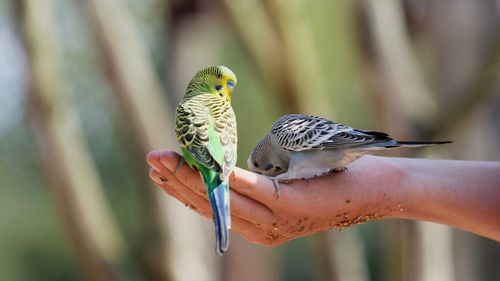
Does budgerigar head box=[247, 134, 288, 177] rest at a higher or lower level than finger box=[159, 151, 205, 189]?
lower

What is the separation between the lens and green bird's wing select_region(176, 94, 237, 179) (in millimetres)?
2377

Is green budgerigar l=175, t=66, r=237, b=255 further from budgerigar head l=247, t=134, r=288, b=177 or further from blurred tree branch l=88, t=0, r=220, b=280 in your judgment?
blurred tree branch l=88, t=0, r=220, b=280

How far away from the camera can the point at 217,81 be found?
2.63 m

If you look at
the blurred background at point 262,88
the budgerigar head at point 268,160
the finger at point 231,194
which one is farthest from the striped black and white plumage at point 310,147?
the blurred background at point 262,88

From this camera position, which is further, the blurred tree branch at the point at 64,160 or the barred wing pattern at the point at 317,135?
the blurred tree branch at the point at 64,160

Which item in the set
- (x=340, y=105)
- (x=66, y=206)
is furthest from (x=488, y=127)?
(x=340, y=105)

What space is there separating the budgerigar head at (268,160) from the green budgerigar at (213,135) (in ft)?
0.59

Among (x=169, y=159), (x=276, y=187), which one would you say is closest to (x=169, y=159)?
(x=169, y=159)

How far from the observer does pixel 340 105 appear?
11.5 meters

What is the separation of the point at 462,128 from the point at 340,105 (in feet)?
20.3

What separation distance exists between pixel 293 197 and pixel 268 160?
22 cm

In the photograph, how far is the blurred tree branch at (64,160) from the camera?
5391mm

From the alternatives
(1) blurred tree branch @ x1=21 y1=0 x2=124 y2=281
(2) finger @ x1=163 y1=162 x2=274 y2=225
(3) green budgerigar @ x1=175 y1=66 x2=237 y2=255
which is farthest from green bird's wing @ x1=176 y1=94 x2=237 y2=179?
(1) blurred tree branch @ x1=21 y1=0 x2=124 y2=281

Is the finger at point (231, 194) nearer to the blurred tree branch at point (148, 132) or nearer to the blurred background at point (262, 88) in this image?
the blurred background at point (262, 88)
